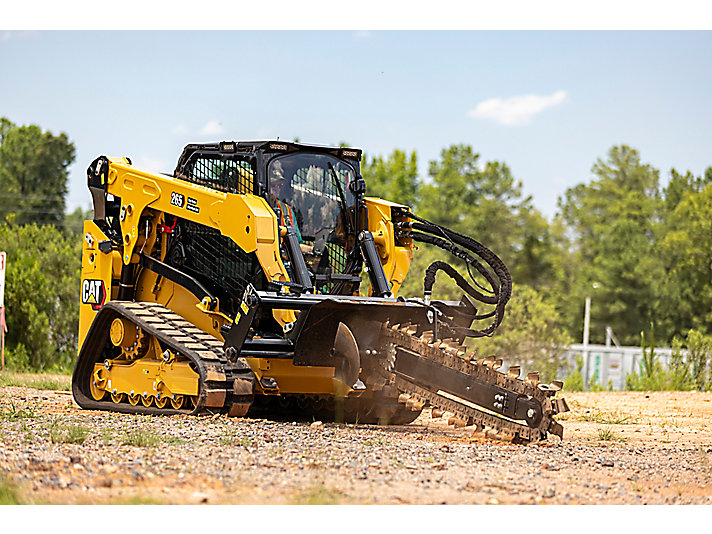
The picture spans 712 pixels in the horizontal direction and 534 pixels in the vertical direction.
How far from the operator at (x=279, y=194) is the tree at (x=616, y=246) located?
4707 centimetres

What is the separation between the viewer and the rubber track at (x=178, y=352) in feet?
30.0

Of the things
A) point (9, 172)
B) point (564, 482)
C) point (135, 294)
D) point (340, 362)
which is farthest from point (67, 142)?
point (564, 482)

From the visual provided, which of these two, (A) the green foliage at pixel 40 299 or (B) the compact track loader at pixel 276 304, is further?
(A) the green foliage at pixel 40 299

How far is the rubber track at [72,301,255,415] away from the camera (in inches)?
360

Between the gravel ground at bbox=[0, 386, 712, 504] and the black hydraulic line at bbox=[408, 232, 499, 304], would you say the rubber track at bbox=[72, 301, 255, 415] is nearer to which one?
the gravel ground at bbox=[0, 386, 712, 504]

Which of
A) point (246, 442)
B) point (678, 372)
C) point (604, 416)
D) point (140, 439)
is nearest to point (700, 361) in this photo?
point (678, 372)

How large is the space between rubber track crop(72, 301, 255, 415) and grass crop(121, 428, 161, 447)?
4.54 ft

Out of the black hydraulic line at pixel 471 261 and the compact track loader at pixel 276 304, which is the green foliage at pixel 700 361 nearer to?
the black hydraulic line at pixel 471 261

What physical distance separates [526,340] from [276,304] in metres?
20.5

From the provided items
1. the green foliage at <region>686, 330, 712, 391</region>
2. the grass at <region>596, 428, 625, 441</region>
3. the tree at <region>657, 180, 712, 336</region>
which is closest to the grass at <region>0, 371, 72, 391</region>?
the grass at <region>596, 428, 625, 441</region>

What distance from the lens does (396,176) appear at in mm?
60844

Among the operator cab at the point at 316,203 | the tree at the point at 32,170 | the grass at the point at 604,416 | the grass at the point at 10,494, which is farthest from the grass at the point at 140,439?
the tree at the point at 32,170

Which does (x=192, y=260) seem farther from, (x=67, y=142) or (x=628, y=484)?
(x=67, y=142)

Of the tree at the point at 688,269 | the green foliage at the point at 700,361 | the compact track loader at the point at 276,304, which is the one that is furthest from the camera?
the tree at the point at 688,269
